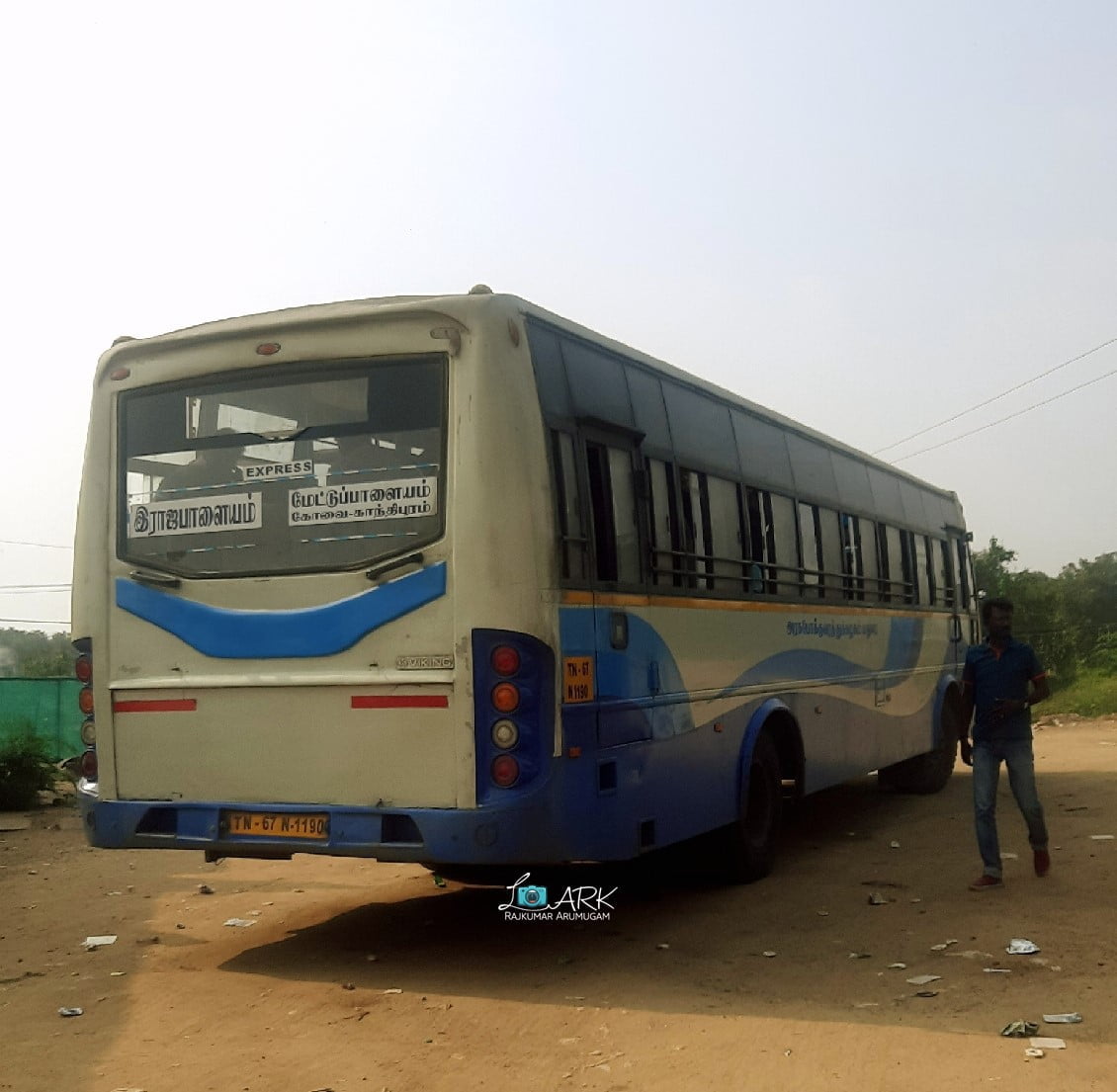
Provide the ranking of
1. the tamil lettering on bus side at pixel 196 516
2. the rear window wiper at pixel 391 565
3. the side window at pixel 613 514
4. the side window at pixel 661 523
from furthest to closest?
the side window at pixel 661 523 → the side window at pixel 613 514 → the tamil lettering on bus side at pixel 196 516 → the rear window wiper at pixel 391 565

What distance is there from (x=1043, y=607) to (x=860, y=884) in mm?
52526

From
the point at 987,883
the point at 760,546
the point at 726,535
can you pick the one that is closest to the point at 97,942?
the point at 726,535

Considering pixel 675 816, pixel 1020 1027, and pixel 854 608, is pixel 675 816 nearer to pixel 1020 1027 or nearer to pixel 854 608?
pixel 1020 1027

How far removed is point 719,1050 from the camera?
5504 mm

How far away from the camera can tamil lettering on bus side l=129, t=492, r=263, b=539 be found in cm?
730

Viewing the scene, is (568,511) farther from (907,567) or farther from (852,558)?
(907,567)

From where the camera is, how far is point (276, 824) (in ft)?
23.3

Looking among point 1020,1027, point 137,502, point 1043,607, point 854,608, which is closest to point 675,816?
point 1020,1027

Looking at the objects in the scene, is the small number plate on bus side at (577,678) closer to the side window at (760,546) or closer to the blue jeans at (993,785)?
the side window at (760,546)

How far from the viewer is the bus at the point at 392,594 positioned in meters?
6.74

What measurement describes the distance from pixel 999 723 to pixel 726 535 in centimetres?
207

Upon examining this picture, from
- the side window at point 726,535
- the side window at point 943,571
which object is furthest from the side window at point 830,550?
the side window at point 943,571

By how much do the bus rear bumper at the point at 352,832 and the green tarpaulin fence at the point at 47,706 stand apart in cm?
1500

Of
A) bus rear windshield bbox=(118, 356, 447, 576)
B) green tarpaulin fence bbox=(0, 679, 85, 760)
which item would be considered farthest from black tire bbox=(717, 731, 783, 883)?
green tarpaulin fence bbox=(0, 679, 85, 760)
